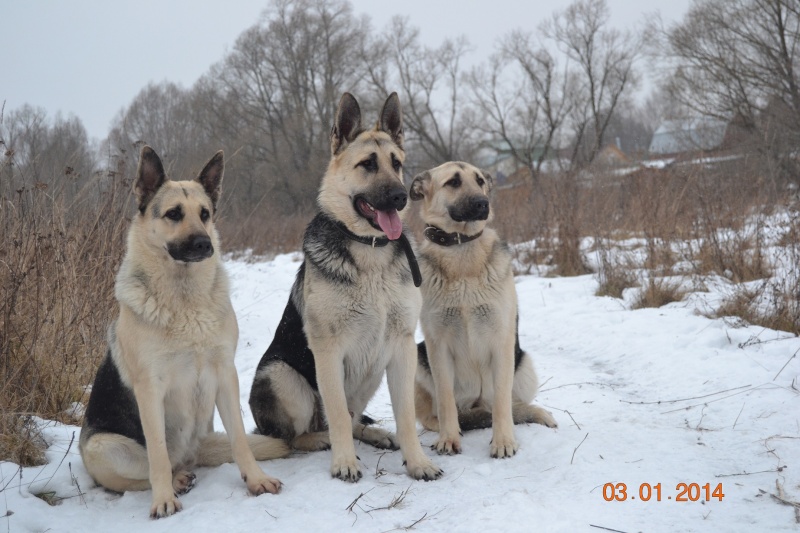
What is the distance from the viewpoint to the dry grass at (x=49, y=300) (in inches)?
144

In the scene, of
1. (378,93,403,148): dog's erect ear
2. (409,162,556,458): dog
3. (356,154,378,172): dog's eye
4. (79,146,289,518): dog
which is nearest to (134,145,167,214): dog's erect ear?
(79,146,289,518): dog

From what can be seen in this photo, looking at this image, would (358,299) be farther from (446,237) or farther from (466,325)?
(446,237)

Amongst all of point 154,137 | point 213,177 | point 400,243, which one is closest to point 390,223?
point 400,243

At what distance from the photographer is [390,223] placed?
11.1 ft

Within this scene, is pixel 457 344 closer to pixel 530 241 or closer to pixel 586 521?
→ pixel 586 521

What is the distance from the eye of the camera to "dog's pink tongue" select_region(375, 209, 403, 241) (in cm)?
335

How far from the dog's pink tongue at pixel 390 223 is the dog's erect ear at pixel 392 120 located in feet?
2.22

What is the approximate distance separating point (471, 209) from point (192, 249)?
1.87m

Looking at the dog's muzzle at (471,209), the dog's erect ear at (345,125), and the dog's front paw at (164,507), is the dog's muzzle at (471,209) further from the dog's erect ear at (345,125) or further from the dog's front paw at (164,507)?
the dog's front paw at (164,507)

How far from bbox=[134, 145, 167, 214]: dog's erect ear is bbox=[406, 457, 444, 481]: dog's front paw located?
7.34 feet

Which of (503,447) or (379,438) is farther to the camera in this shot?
(379,438)

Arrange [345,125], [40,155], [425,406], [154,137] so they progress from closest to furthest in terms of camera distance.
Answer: [345,125]
[425,406]
[40,155]
[154,137]

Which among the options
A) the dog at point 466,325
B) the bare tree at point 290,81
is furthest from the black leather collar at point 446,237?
the bare tree at point 290,81

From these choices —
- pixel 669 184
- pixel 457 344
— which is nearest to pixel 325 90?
pixel 669 184
